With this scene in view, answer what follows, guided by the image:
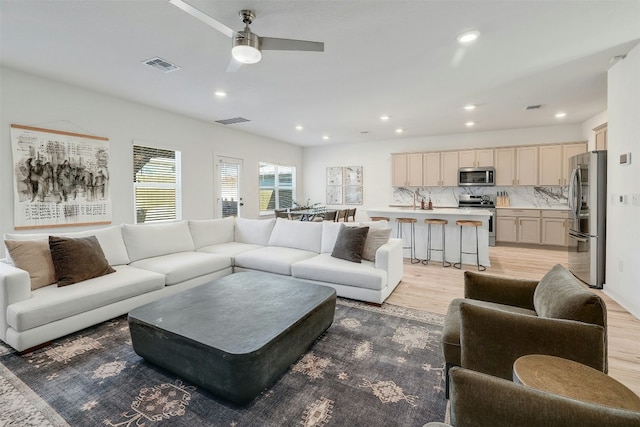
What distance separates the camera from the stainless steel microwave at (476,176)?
673 cm

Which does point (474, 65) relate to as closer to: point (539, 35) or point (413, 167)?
point (539, 35)

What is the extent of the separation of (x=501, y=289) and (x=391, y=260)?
1400mm

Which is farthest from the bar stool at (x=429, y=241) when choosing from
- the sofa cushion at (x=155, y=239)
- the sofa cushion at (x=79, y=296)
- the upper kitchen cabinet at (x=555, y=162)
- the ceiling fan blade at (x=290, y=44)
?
the sofa cushion at (x=79, y=296)

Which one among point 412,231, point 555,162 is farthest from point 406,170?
point 555,162

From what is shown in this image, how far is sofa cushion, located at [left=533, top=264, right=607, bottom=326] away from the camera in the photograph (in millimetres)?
1335

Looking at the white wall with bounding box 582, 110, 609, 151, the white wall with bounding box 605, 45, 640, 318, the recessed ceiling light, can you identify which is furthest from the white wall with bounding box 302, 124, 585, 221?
the recessed ceiling light

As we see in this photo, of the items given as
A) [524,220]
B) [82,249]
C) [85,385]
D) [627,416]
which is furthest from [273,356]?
[524,220]

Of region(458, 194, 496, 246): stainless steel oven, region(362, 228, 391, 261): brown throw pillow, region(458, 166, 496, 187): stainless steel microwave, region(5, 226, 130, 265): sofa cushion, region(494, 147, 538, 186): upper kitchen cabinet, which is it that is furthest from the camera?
region(458, 194, 496, 246): stainless steel oven

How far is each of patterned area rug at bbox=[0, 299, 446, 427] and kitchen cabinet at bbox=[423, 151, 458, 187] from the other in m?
5.39

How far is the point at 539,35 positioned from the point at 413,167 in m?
4.86

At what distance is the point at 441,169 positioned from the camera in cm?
724

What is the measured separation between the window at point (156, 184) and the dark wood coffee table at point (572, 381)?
17.7 feet

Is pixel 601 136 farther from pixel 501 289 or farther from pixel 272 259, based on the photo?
pixel 272 259

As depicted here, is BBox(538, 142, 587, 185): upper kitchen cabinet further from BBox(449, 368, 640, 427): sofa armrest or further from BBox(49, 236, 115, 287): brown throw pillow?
BBox(49, 236, 115, 287): brown throw pillow
